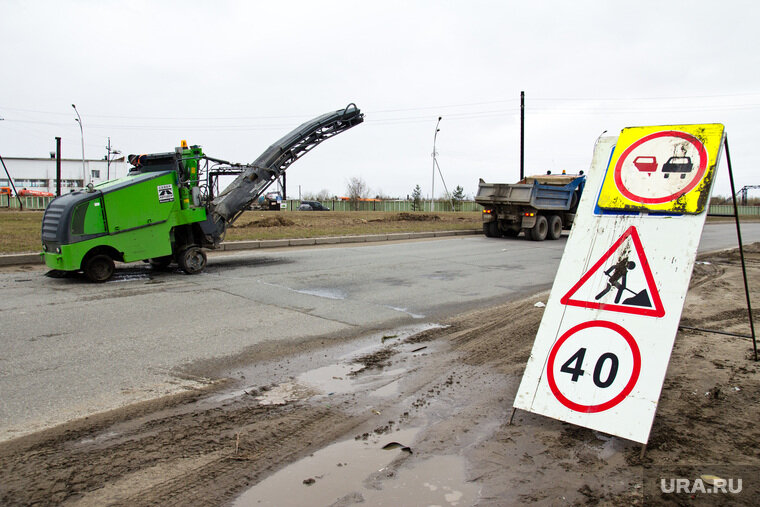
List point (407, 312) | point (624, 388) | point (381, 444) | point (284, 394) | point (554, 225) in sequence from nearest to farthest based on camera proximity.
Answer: point (624, 388) < point (381, 444) < point (284, 394) < point (407, 312) < point (554, 225)

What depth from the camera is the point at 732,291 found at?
8.91m

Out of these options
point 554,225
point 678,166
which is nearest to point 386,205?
point 554,225

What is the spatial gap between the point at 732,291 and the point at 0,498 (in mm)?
9916

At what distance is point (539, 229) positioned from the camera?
2011 centimetres

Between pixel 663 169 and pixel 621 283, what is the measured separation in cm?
85

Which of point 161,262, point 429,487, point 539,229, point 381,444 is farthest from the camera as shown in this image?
point 539,229

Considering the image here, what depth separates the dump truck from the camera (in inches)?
785

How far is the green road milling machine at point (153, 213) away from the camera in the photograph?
9.20 m

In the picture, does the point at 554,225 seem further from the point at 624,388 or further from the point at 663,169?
the point at 624,388

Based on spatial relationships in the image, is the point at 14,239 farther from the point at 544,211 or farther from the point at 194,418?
the point at 544,211

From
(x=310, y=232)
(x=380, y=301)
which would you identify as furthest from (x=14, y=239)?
(x=380, y=301)

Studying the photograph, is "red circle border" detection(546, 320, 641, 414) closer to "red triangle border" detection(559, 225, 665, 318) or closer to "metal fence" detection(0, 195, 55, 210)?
"red triangle border" detection(559, 225, 665, 318)

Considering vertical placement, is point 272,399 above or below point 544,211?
below

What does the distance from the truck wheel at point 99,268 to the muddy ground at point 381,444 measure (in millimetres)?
5416
